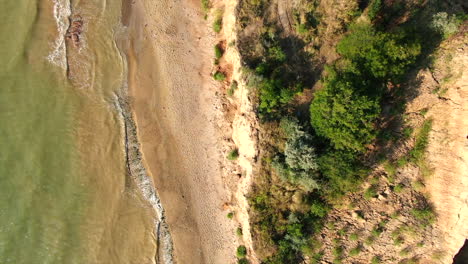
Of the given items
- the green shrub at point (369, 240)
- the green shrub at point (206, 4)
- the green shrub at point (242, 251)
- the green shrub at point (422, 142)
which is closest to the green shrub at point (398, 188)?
the green shrub at point (422, 142)

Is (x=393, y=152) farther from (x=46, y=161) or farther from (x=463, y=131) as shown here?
(x=46, y=161)

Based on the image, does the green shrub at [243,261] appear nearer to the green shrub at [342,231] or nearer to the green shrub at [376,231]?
the green shrub at [342,231]

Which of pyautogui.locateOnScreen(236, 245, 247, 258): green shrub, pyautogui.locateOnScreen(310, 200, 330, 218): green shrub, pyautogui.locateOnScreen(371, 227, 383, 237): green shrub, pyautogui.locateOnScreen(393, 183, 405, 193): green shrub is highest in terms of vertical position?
pyautogui.locateOnScreen(310, 200, 330, 218): green shrub

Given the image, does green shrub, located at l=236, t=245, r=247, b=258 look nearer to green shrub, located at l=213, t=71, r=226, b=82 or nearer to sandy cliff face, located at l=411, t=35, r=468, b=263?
green shrub, located at l=213, t=71, r=226, b=82

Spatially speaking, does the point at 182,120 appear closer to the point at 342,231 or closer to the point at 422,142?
the point at 342,231

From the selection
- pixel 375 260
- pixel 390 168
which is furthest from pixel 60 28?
pixel 375 260

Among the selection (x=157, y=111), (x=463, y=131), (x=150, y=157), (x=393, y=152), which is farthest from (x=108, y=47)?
(x=463, y=131)

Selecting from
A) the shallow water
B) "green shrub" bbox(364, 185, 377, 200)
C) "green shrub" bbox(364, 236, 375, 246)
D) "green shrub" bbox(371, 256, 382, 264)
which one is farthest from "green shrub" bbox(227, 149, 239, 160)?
"green shrub" bbox(371, 256, 382, 264)

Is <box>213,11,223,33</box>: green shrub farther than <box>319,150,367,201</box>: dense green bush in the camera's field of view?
Yes
